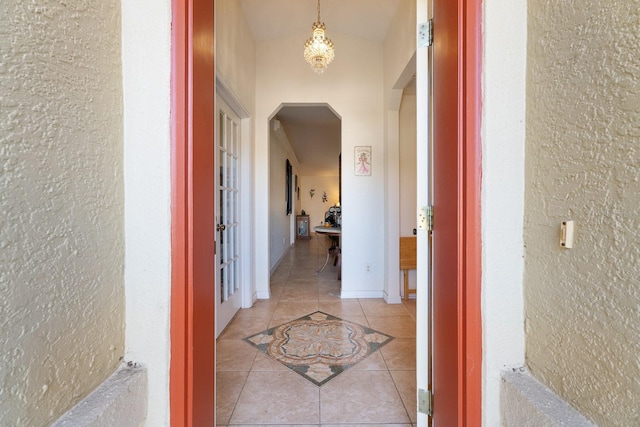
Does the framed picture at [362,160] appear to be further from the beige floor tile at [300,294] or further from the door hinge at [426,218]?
the door hinge at [426,218]

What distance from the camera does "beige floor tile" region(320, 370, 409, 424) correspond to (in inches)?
57.3

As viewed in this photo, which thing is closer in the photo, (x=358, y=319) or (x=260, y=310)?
(x=358, y=319)

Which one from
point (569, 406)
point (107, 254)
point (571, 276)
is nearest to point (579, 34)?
point (571, 276)

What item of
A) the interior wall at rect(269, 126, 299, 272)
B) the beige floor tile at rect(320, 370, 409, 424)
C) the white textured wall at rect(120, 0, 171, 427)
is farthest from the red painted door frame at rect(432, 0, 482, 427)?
the interior wall at rect(269, 126, 299, 272)

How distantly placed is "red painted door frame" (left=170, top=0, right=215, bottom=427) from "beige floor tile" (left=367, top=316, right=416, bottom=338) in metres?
1.82

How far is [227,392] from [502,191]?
174 cm

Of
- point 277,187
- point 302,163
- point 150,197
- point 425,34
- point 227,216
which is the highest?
point 302,163

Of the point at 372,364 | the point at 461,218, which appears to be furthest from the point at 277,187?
the point at 461,218

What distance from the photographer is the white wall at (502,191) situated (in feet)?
2.86

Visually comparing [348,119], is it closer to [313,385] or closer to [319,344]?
[319,344]

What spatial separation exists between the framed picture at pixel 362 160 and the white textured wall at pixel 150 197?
2.69m

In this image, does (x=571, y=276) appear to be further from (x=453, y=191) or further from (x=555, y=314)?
(x=453, y=191)

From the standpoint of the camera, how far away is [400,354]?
2.08m

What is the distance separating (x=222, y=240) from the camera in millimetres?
2604
